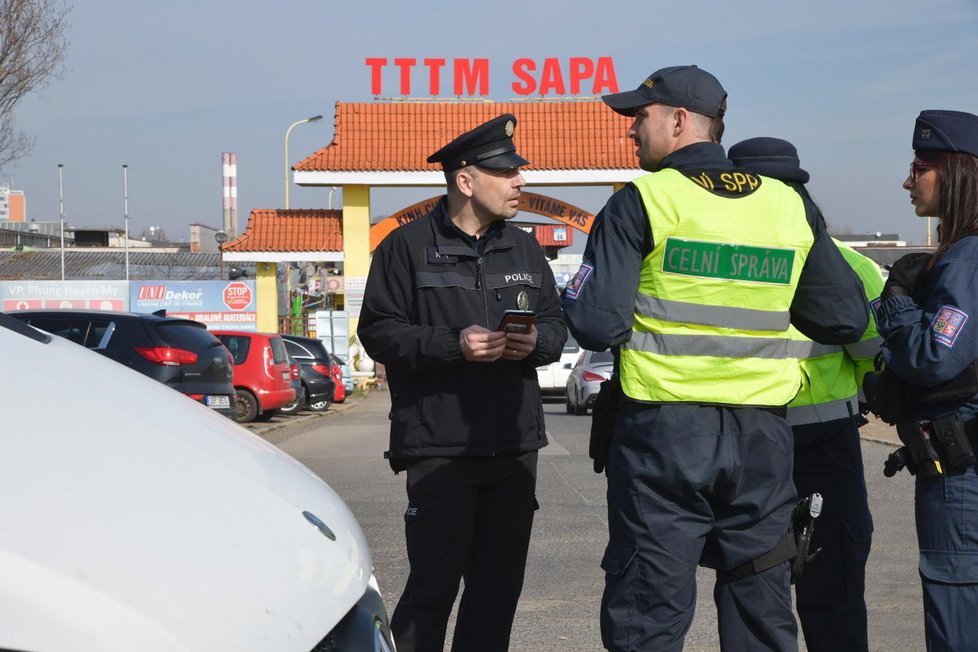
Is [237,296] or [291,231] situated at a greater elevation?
[291,231]

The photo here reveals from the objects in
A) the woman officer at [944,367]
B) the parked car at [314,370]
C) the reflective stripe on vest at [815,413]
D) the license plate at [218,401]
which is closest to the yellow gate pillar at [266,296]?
the parked car at [314,370]

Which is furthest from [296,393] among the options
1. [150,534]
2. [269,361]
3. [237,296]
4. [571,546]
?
[150,534]

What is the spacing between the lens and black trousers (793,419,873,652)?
14.3 feet

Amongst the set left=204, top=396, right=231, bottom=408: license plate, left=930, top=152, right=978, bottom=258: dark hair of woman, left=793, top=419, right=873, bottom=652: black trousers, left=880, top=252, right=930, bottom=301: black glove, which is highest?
left=930, top=152, right=978, bottom=258: dark hair of woman

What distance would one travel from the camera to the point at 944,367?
3492 mm

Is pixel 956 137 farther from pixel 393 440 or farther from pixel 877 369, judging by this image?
pixel 393 440

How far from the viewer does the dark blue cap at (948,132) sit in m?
3.65

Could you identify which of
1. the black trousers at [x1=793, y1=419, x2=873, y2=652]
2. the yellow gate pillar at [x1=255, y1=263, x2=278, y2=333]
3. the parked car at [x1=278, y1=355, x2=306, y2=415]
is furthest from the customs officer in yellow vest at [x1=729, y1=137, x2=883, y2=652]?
the yellow gate pillar at [x1=255, y1=263, x2=278, y2=333]

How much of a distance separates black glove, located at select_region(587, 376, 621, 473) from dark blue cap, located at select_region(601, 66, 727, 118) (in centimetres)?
80

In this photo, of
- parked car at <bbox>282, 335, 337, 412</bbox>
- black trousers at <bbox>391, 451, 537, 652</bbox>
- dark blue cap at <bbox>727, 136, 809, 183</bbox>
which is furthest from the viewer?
parked car at <bbox>282, 335, 337, 412</bbox>

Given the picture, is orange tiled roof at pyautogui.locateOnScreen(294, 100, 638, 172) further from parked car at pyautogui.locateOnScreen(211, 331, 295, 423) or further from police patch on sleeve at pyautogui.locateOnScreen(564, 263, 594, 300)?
police patch on sleeve at pyautogui.locateOnScreen(564, 263, 594, 300)

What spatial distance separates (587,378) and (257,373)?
5.71 m

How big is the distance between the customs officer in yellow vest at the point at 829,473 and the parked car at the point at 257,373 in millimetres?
16610

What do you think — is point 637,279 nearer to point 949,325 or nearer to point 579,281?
point 579,281
